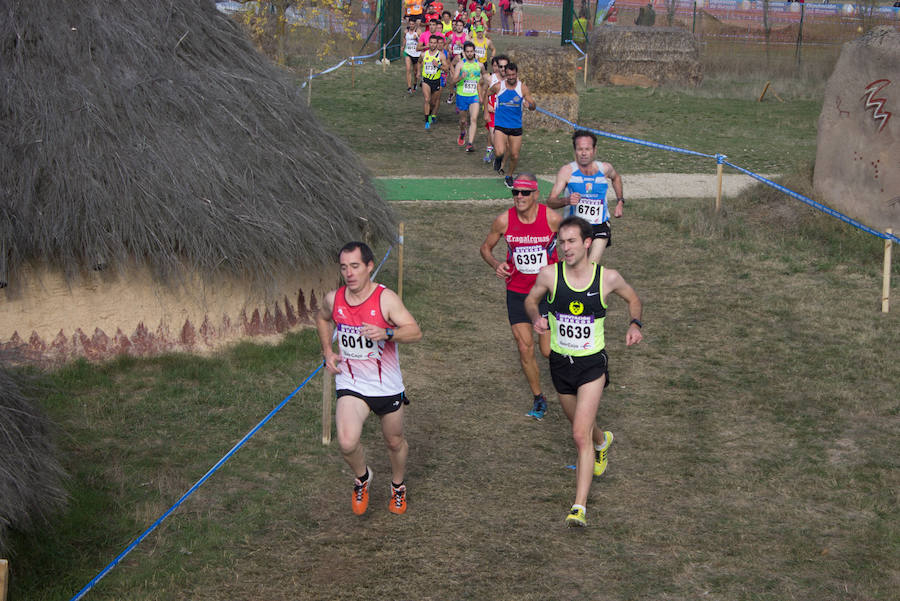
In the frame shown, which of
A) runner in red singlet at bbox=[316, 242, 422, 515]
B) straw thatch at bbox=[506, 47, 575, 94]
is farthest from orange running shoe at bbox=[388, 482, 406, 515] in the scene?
straw thatch at bbox=[506, 47, 575, 94]

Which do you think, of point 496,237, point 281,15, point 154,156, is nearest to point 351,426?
point 496,237

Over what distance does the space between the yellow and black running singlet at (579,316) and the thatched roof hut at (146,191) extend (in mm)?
3295

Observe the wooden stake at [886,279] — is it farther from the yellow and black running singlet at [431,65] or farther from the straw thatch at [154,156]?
the yellow and black running singlet at [431,65]

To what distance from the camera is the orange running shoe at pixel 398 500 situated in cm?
654

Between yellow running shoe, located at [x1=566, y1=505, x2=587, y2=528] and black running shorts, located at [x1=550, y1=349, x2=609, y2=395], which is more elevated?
black running shorts, located at [x1=550, y1=349, x2=609, y2=395]

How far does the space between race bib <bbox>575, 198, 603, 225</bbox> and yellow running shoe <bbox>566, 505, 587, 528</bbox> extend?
3896 millimetres

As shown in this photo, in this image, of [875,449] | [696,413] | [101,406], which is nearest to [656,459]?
[696,413]

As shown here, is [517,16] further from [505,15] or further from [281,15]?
[281,15]

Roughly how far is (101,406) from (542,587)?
403 cm

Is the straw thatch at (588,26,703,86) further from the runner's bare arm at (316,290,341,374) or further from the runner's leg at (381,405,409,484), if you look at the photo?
the runner's leg at (381,405,409,484)

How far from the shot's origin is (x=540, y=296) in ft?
22.3

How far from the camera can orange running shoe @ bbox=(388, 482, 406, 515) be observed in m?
6.54

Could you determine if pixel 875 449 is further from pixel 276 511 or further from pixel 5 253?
pixel 5 253

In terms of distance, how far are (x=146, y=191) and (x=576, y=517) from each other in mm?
4636
